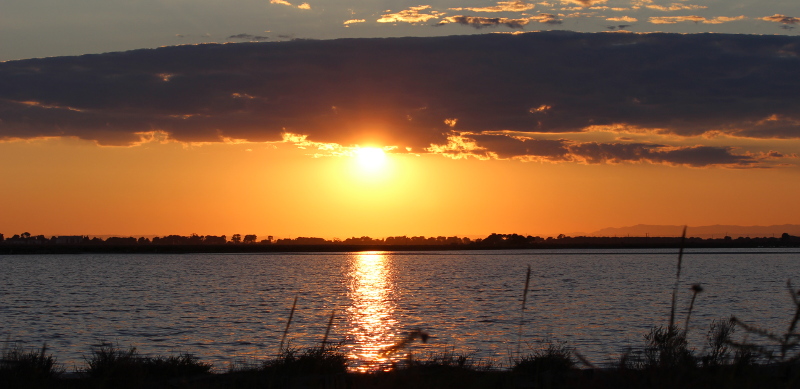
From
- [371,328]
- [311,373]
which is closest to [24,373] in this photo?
[311,373]

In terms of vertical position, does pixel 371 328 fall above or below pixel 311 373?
below

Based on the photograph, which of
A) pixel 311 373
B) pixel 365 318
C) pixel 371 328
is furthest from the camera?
pixel 365 318

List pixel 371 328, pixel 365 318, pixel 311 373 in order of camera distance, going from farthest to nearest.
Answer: pixel 365 318
pixel 371 328
pixel 311 373

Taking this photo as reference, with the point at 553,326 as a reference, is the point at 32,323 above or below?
below

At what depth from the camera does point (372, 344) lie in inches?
1239

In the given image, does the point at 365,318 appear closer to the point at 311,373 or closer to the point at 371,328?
the point at 371,328

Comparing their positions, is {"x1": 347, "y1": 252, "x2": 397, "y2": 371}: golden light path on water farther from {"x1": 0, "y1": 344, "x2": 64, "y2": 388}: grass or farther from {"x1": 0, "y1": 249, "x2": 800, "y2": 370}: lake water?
{"x1": 0, "y1": 344, "x2": 64, "y2": 388}: grass

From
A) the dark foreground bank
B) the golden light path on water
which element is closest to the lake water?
the golden light path on water

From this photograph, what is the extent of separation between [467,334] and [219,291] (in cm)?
3994

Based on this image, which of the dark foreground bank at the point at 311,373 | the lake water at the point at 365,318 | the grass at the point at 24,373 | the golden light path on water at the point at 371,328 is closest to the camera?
the dark foreground bank at the point at 311,373

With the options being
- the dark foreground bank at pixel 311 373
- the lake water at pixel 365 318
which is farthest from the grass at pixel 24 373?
the lake water at pixel 365 318

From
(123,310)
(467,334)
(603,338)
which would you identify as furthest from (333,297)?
(603,338)

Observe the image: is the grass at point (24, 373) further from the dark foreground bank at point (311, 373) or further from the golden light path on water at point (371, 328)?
the golden light path on water at point (371, 328)

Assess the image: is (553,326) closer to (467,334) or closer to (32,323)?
(467,334)
